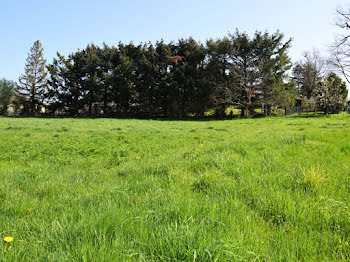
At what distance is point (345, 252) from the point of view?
1491mm

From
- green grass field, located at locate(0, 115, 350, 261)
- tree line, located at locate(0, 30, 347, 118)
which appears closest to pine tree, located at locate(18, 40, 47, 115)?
tree line, located at locate(0, 30, 347, 118)

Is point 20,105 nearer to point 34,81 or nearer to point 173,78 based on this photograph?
point 34,81

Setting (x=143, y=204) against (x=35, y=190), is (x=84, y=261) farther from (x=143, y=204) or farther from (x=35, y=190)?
(x=35, y=190)

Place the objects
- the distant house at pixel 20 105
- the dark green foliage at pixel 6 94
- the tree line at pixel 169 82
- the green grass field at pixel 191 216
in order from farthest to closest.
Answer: the dark green foliage at pixel 6 94 → the distant house at pixel 20 105 → the tree line at pixel 169 82 → the green grass field at pixel 191 216

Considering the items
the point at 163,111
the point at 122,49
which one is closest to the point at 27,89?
the point at 122,49

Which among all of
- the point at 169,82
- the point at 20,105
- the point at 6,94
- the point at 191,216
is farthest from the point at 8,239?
the point at 6,94

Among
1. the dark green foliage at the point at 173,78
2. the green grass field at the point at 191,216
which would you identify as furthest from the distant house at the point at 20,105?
the green grass field at the point at 191,216

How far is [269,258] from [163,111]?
36645 mm

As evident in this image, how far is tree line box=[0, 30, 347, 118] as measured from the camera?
3155 cm

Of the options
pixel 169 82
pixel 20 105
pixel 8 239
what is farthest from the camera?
pixel 20 105

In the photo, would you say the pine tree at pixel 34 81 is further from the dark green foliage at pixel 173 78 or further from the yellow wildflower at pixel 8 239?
the yellow wildflower at pixel 8 239

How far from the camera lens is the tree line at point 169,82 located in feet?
104

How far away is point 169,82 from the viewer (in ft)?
112

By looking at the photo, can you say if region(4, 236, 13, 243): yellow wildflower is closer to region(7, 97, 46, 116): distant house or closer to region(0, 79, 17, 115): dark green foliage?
region(7, 97, 46, 116): distant house
